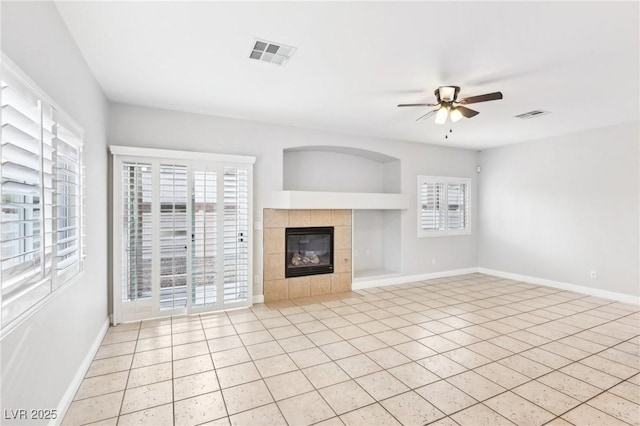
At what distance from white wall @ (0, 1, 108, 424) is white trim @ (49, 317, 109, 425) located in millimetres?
65

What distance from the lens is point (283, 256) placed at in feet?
17.2

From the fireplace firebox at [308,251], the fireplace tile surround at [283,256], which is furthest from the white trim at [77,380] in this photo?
the fireplace firebox at [308,251]

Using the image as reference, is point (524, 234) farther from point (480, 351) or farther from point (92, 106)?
point (92, 106)

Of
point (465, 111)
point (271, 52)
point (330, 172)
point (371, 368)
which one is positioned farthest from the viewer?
point (330, 172)

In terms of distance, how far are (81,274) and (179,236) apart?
160 cm

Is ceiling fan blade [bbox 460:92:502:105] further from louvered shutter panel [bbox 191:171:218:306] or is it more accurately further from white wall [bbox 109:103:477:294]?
louvered shutter panel [bbox 191:171:218:306]

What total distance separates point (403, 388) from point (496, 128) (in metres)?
4.59

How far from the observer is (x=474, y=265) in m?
7.48

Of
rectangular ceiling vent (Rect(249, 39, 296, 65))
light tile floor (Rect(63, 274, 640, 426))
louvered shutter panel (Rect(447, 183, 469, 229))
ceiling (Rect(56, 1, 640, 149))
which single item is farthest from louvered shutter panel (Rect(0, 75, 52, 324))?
louvered shutter panel (Rect(447, 183, 469, 229))

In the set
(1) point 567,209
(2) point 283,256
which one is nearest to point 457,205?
(1) point 567,209

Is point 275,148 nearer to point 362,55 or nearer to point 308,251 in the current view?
point 308,251

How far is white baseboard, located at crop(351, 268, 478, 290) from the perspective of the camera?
19.9 ft

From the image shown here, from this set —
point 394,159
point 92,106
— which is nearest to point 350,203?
point 394,159

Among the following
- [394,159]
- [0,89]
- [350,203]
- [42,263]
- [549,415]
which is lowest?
[549,415]
